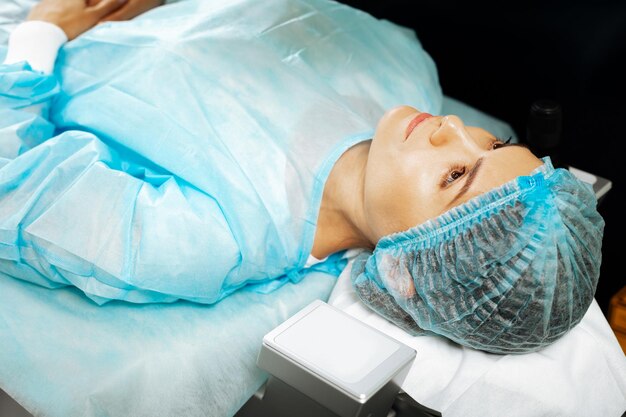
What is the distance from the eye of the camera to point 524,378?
4.02 feet

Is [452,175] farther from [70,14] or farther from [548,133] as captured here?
[70,14]

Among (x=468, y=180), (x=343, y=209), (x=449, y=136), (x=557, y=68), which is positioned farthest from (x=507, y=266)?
(x=557, y=68)

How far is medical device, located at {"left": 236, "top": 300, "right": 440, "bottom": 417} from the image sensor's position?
106 cm

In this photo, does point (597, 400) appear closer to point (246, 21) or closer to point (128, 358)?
point (128, 358)

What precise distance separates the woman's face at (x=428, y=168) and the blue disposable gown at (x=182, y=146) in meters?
0.15

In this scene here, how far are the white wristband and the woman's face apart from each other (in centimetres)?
75

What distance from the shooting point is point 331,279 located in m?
1.55

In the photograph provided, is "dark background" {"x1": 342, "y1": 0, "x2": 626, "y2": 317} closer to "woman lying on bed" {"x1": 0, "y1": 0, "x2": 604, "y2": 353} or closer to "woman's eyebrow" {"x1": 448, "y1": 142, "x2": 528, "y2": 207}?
"woman lying on bed" {"x1": 0, "y1": 0, "x2": 604, "y2": 353}

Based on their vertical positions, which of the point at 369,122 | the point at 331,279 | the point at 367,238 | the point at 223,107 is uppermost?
the point at 223,107

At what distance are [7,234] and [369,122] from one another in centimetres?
83

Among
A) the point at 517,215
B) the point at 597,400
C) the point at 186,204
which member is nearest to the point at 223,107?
the point at 186,204

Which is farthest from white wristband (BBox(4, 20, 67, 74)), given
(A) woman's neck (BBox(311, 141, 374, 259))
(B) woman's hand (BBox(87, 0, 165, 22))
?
(A) woman's neck (BBox(311, 141, 374, 259))

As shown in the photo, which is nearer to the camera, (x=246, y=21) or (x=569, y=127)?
(x=246, y=21)

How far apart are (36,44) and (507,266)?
111 cm
